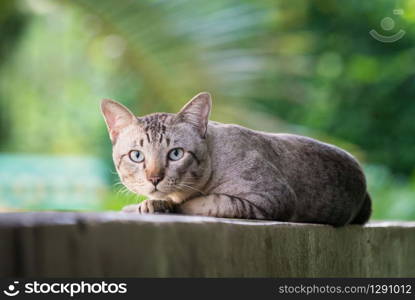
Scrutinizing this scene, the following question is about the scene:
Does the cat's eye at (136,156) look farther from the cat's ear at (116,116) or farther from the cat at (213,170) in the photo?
the cat's ear at (116,116)

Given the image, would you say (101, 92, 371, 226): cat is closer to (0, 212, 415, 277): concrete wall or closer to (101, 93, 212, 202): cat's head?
(101, 93, 212, 202): cat's head

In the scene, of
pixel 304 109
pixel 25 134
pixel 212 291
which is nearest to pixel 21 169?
pixel 25 134

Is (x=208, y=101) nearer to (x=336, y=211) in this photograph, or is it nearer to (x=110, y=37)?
(x=336, y=211)

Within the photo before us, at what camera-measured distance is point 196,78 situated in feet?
15.6

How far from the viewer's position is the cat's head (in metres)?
2.37

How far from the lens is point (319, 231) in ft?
7.71

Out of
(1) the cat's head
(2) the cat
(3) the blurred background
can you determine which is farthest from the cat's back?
(3) the blurred background

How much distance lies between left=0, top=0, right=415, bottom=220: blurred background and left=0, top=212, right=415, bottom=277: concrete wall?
2475mm

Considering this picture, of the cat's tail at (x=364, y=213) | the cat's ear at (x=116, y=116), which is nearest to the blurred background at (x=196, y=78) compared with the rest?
the cat's tail at (x=364, y=213)

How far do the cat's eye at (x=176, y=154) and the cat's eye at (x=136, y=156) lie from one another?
0.31ft

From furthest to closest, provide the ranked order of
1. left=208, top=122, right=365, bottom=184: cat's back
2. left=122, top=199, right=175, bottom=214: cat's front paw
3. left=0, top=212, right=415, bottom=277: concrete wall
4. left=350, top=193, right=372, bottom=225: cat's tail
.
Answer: left=350, top=193, right=372, bottom=225: cat's tail < left=208, top=122, right=365, bottom=184: cat's back < left=122, top=199, right=175, bottom=214: cat's front paw < left=0, top=212, right=415, bottom=277: concrete wall

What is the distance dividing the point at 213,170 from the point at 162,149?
244 millimetres

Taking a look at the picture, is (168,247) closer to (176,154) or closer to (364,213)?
(176,154)

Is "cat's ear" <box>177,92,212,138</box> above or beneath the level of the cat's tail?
above
